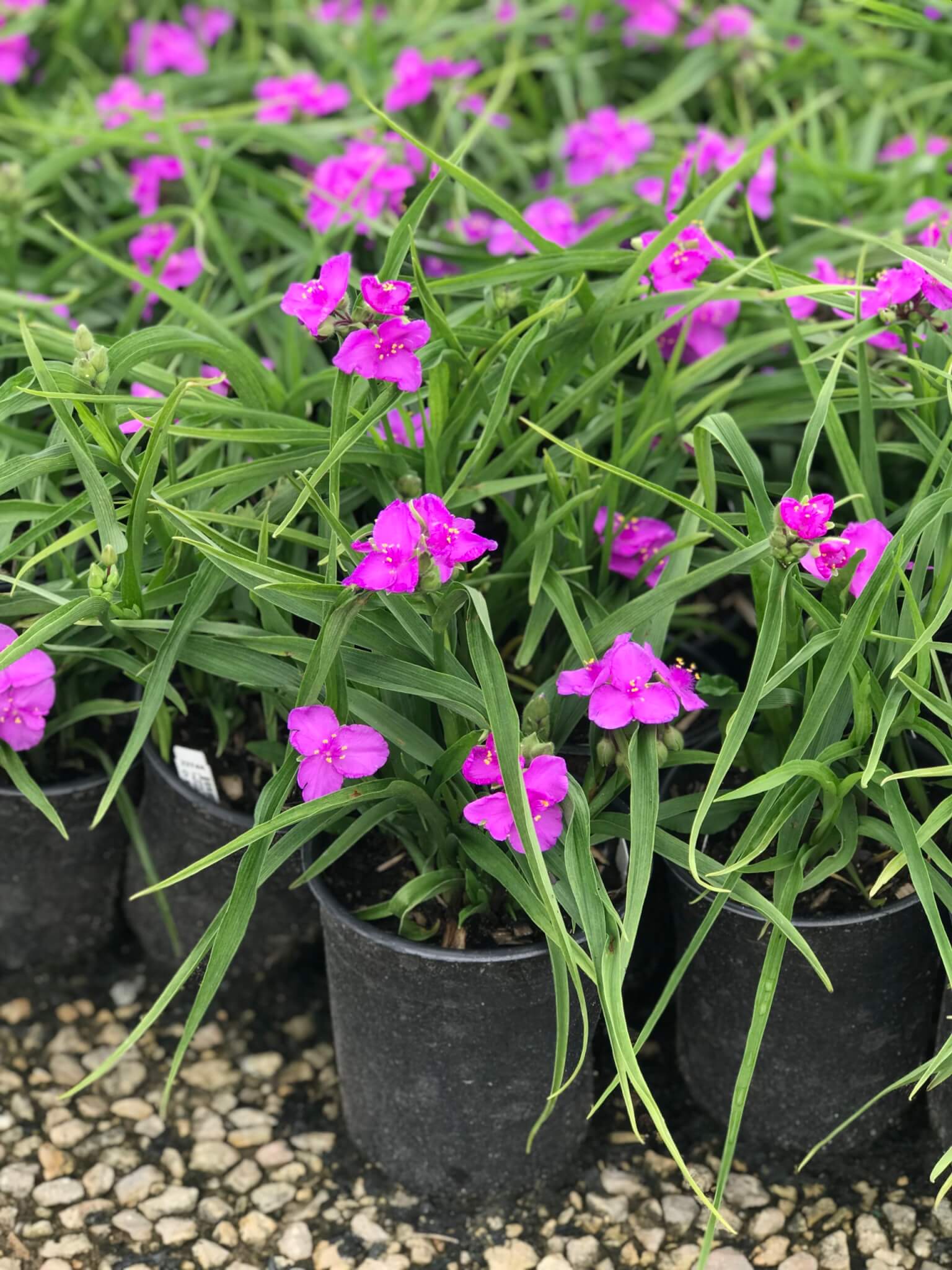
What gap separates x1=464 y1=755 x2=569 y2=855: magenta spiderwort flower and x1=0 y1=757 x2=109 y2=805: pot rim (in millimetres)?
540

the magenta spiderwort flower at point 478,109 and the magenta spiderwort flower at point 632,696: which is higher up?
the magenta spiderwort flower at point 478,109

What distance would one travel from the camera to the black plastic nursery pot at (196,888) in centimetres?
142

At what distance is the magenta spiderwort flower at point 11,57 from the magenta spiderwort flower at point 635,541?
1.45 meters

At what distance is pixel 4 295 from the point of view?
148 centimetres

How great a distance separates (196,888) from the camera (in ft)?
4.96

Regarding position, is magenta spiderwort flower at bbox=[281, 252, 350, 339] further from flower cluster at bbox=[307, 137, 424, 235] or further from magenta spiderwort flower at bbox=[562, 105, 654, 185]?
magenta spiderwort flower at bbox=[562, 105, 654, 185]

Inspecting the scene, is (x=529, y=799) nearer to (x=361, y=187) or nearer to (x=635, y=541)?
(x=635, y=541)

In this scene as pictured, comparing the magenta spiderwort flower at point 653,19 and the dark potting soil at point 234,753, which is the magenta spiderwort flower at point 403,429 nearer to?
the dark potting soil at point 234,753

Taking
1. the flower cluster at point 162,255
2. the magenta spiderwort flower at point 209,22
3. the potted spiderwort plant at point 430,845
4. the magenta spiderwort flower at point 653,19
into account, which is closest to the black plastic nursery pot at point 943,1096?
the potted spiderwort plant at point 430,845

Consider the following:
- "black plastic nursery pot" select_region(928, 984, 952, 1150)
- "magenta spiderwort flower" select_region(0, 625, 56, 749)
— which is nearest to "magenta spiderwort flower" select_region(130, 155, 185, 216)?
"magenta spiderwort flower" select_region(0, 625, 56, 749)

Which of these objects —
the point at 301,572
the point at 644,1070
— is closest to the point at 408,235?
the point at 301,572

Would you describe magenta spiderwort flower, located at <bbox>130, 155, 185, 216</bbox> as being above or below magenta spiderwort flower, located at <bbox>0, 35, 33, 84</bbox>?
below

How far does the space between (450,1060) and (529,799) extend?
331 mm

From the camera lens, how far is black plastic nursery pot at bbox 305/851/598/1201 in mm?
1191
